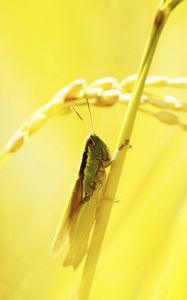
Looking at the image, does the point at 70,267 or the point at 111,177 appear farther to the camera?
the point at 70,267

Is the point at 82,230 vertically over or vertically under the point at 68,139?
under

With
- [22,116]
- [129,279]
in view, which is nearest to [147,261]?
[129,279]

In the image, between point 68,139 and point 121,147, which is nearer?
point 121,147

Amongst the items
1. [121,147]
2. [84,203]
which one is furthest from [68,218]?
[121,147]

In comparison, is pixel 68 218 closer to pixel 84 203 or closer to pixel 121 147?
pixel 84 203

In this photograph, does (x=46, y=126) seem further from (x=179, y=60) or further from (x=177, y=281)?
(x=177, y=281)

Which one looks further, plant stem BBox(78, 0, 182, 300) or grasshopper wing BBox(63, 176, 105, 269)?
grasshopper wing BBox(63, 176, 105, 269)
